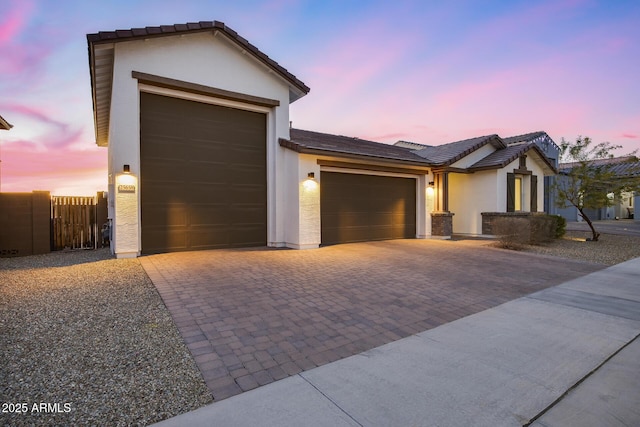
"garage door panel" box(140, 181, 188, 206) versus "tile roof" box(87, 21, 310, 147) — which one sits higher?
"tile roof" box(87, 21, 310, 147)

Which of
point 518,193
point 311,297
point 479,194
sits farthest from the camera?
point 518,193

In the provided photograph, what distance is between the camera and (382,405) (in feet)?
7.51

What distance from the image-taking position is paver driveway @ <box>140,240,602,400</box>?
3.16 m

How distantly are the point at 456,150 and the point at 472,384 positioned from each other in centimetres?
1500

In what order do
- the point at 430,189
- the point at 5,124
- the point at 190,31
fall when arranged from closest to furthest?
the point at 190,31
the point at 5,124
the point at 430,189

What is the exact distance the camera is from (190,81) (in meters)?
9.11

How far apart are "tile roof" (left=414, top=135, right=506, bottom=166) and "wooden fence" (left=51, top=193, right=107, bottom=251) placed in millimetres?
13828

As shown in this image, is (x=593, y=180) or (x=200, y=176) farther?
(x=593, y=180)

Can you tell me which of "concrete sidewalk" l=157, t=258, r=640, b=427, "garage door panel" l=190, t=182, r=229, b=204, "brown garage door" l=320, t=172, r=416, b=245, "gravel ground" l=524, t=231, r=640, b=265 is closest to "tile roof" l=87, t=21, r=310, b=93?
"brown garage door" l=320, t=172, r=416, b=245

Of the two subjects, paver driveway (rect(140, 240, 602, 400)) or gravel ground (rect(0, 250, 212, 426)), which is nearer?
gravel ground (rect(0, 250, 212, 426))

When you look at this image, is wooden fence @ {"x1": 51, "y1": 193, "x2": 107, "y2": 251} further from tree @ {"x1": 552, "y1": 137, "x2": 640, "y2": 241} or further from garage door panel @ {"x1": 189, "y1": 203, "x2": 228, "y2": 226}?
tree @ {"x1": 552, "y1": 137, "x2": 640, "y2": 241}

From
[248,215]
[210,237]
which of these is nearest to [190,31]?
[248,215]

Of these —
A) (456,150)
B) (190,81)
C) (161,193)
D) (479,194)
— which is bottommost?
(161,193)

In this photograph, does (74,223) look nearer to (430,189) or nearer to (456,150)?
(430,189)
